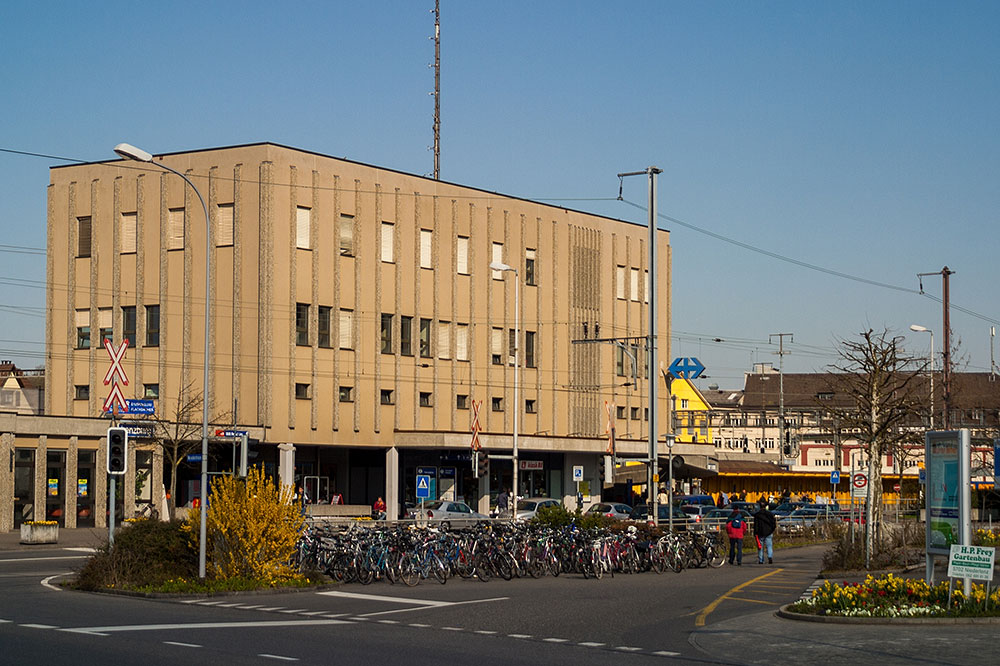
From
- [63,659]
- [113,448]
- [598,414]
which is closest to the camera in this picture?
[63,659]

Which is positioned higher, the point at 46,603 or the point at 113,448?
the point at 113,448

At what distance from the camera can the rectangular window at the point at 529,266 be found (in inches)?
2687

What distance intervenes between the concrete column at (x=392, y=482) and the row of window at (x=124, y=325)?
11507mm

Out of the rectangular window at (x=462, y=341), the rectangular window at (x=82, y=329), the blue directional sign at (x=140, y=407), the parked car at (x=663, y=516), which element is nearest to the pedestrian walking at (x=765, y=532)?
the parked car at (x=663, y=516)

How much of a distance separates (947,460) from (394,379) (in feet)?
140

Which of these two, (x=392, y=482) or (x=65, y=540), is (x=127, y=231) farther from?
(x=65, y=540)

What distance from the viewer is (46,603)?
21.8 metres

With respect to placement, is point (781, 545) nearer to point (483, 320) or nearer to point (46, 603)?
point (483, 320)

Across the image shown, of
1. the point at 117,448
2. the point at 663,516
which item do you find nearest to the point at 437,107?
the point at 663,516

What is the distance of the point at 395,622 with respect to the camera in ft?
65.5

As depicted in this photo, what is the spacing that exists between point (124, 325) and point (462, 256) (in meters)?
16.4

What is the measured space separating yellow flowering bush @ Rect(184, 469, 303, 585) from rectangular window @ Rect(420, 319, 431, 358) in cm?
3719

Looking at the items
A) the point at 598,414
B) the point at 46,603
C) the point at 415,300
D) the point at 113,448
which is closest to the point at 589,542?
the point at 113,448

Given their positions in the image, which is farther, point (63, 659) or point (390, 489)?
point (390, 489)
